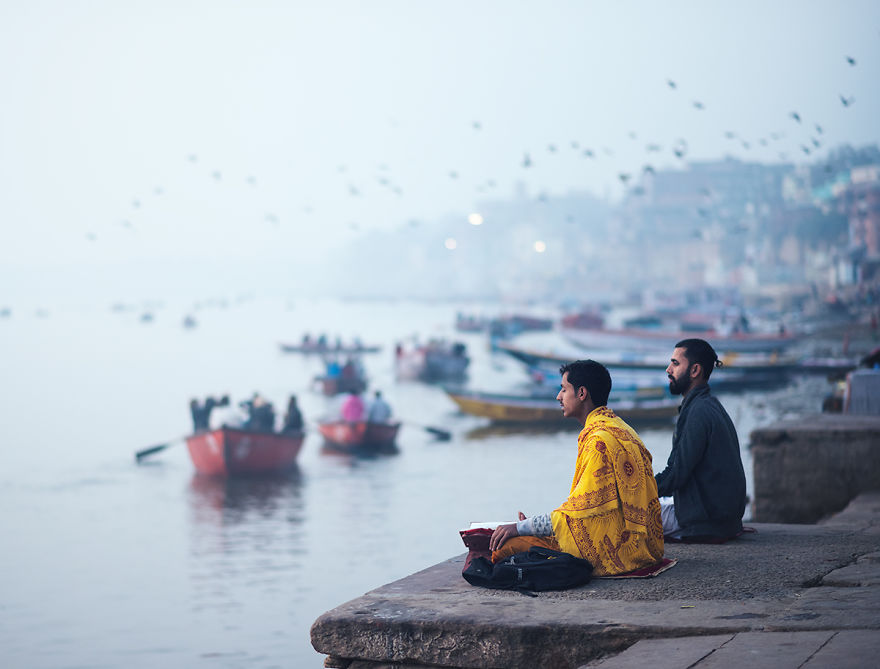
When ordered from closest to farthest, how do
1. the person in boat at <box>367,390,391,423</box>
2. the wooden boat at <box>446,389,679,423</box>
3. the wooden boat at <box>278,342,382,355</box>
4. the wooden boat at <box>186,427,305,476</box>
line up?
the wooden boat at <box>186,427,305,476</box>, the person in boat at <box>367,390,391,423</box>, the wooden boat at <box>446,389,679,423</box>, the wooden boat at <box>278,342,382,355</box>

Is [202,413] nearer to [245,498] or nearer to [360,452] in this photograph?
[245,498]

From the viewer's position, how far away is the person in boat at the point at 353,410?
2136cm

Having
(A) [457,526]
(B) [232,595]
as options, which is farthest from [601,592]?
(A) [457,526]

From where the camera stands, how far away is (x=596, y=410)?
4266mm

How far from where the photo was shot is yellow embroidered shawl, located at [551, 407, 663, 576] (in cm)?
411

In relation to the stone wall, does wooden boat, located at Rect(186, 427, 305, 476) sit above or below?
below

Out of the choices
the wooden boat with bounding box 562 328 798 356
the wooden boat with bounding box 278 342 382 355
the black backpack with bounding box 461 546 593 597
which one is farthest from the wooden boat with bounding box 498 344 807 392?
the wooden boat with bounding box 278 342 382 355

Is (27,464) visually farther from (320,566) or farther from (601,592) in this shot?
(601,592)

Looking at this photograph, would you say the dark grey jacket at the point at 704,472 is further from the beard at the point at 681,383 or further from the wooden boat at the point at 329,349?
the wooden boat at the point at 329,349

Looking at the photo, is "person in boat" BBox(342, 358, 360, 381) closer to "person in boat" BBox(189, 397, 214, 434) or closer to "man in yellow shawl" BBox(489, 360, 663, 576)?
"person in boat" BBox(189, 397, 214, 434)

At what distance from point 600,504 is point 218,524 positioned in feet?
41.3

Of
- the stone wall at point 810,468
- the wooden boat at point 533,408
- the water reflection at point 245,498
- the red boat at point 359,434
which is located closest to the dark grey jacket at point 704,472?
the stone wall at point 810,468

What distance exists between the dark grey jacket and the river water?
522cm

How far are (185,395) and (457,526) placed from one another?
89.0ft
